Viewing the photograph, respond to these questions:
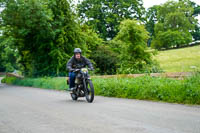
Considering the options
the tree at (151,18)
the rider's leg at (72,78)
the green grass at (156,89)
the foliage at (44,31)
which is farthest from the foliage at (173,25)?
the rider's leg at (72,78)

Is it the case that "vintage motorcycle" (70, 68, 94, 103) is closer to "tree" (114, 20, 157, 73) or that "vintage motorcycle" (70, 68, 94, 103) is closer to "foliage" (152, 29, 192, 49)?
"tree" (114, 20, 157, 73)

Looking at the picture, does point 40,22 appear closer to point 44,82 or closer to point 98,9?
point 44,82

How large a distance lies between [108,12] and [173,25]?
75.5 ft

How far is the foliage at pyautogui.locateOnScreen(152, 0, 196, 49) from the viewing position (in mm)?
62009

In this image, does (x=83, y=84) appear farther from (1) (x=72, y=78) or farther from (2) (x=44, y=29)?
(2) (x=44, y=29)

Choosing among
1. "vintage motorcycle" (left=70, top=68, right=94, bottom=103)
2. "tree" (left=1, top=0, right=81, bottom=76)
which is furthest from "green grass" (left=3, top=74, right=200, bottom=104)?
"tree" (left=1, top=0, right=81, bottom=76)

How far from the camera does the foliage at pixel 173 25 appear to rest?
203ft

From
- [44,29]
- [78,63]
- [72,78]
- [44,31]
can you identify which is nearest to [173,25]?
[44,29]

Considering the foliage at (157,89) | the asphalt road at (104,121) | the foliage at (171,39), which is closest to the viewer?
the asphalt road at (104,121)

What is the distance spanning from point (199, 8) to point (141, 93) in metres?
75.1

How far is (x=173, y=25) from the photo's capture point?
66.9m

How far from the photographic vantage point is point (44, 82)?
19.4 metres

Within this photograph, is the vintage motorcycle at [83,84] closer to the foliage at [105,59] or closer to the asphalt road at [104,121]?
the asphalt road at [104,121]

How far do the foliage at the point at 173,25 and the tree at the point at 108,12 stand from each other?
1354 centimetres
